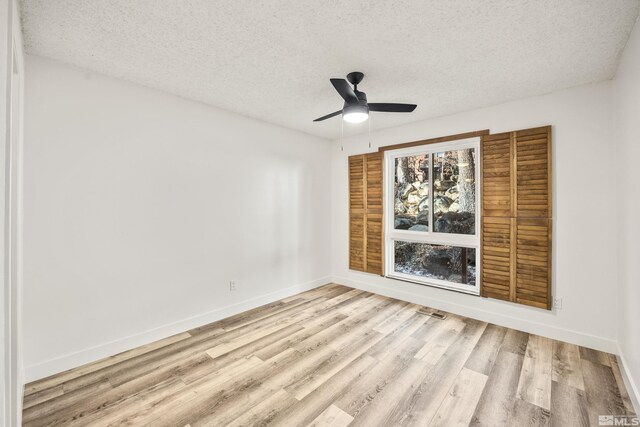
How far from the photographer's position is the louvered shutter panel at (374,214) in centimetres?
430

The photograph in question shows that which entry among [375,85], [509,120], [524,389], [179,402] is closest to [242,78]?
[375,85]

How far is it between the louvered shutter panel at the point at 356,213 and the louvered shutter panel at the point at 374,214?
0.29ft

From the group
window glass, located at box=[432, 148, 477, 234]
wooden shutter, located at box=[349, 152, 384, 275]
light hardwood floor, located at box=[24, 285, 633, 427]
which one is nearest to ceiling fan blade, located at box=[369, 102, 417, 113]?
window glass, located at box=[432, 148, 477, 234]

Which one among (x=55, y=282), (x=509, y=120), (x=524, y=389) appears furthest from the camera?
(x=509, y=120)

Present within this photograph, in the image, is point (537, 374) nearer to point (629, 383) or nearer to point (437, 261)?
point (629, 383)

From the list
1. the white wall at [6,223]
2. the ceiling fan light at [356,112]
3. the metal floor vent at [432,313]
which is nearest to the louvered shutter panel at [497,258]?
the metal floor vent at [432,313]

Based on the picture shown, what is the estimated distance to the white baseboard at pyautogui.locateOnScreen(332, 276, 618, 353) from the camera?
2.64 metres

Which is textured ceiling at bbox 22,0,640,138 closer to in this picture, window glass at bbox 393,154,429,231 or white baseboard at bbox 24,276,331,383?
window glass at bbox 393,154,429,231

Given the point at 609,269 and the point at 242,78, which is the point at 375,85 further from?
the point at 609,269

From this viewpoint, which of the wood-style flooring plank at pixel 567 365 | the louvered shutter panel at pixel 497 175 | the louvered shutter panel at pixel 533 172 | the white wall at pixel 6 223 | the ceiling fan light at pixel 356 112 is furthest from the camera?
the louvered shutter panel at pixel 497 175

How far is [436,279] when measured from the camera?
Result: 391cm

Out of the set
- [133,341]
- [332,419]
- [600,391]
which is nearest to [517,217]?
[600,391]

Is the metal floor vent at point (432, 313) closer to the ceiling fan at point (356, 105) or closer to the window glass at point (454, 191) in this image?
the window glass at point (454, 191)

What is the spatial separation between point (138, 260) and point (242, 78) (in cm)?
201
